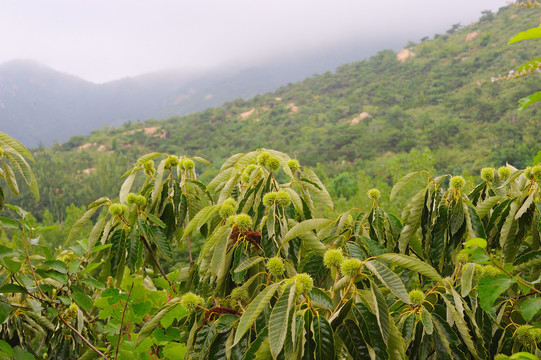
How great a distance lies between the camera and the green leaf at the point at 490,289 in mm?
915

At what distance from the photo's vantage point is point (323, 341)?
853mm

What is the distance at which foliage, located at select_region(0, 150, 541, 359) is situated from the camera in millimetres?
939

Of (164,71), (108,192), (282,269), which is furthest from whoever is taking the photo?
(164,71)

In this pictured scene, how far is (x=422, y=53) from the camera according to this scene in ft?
193

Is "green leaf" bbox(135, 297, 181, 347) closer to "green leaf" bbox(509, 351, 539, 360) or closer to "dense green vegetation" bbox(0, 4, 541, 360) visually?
"dense green vegetation" bbox(0, 4, 541, 360)

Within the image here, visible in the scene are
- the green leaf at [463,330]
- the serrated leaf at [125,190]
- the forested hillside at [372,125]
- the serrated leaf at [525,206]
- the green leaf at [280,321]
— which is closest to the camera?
the green leaf at [280,321]

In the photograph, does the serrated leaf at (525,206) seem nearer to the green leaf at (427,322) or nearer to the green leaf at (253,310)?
the green leaf at (427,322)

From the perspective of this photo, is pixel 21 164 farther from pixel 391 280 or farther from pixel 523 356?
pixel 523 356

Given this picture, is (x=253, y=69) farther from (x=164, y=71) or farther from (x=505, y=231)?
(x=505, y=231)

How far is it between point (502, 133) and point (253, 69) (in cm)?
14638

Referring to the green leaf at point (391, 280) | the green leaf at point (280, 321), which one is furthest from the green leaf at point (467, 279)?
the green leaf at point (280, 321)

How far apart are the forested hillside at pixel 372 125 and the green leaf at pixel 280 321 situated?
22.8 m

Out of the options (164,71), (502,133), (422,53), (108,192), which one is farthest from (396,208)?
(164,71)

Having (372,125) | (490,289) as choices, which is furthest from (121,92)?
(490,289)
